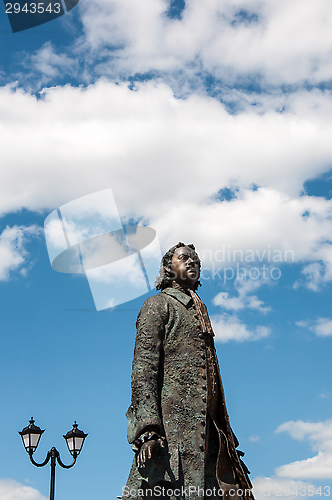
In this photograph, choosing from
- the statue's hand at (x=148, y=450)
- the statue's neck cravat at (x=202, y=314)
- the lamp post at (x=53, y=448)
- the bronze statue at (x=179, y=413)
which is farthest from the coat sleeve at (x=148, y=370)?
the lamp post at (x=53, y=448)

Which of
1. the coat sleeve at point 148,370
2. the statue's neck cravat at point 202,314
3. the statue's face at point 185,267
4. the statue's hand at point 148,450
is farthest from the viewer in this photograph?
the statue's face at point 185,267

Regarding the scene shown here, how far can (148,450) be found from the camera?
482 cm

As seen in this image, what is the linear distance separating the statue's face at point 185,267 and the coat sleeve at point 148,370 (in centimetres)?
46

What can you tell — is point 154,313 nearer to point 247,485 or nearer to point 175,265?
point 175,265

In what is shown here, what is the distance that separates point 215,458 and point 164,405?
2.37ft

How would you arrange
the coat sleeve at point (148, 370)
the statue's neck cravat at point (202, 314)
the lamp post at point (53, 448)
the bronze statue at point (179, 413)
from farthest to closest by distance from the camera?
the lamp post at point (53, 448), the statue's neck cravat at point (202, 314), the coat sleeve at point (148, 370), the bronze statue at point (179, 413)

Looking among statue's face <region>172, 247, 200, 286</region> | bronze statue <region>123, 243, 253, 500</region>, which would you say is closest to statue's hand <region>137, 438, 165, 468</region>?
bronze statue <region>123, 243, 253, 500</region>

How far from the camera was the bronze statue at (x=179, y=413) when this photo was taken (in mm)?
4934

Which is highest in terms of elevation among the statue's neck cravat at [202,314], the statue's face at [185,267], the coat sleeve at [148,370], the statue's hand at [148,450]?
the statue's face at [185,267]

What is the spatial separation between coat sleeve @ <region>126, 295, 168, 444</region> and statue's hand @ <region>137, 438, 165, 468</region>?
0.13 m

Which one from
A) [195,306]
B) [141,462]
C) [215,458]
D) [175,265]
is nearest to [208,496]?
[215,458]

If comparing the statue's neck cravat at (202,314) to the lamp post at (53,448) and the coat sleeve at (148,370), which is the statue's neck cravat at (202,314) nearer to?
the coat sleeve at (148,370)

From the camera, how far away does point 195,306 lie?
19.3 ft

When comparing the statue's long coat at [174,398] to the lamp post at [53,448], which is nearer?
the statue's long coat at [174,398]
